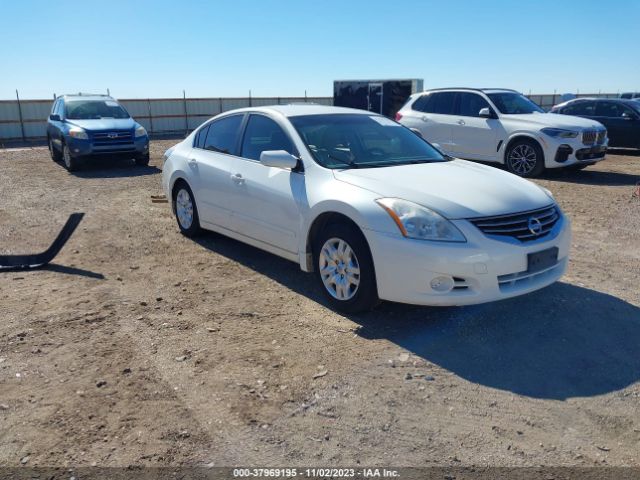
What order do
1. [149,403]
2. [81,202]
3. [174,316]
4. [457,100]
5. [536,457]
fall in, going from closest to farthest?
[536,457]
[149,403]
[174,316]
[81,202]
[457,100]

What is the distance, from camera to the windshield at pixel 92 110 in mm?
13983

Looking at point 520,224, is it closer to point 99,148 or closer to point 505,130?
point 505,130

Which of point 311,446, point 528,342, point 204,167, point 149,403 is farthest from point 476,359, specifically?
point 204,167

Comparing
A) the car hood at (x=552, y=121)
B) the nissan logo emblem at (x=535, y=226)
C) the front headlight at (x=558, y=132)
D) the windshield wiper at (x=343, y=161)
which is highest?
the car hood at (x=552, y=121)

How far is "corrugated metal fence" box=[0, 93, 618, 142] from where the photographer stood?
983 inches

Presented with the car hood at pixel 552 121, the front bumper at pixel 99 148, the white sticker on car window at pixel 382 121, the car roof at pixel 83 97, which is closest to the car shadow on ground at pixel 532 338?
the white sticker on car window at pixel 382 121

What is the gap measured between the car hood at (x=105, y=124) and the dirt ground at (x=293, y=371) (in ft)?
25.9

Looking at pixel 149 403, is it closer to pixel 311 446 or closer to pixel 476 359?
pixel 311 446

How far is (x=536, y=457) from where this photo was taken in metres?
2.84

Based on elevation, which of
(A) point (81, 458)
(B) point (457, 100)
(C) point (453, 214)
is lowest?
(A) point (81, 458)

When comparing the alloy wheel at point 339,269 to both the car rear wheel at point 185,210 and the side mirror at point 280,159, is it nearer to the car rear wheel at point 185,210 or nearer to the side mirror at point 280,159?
the side mirror at point 280,159

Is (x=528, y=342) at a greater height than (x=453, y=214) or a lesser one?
lesser

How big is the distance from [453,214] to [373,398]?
4.80 feet

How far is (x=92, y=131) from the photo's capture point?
13023 millimetres
